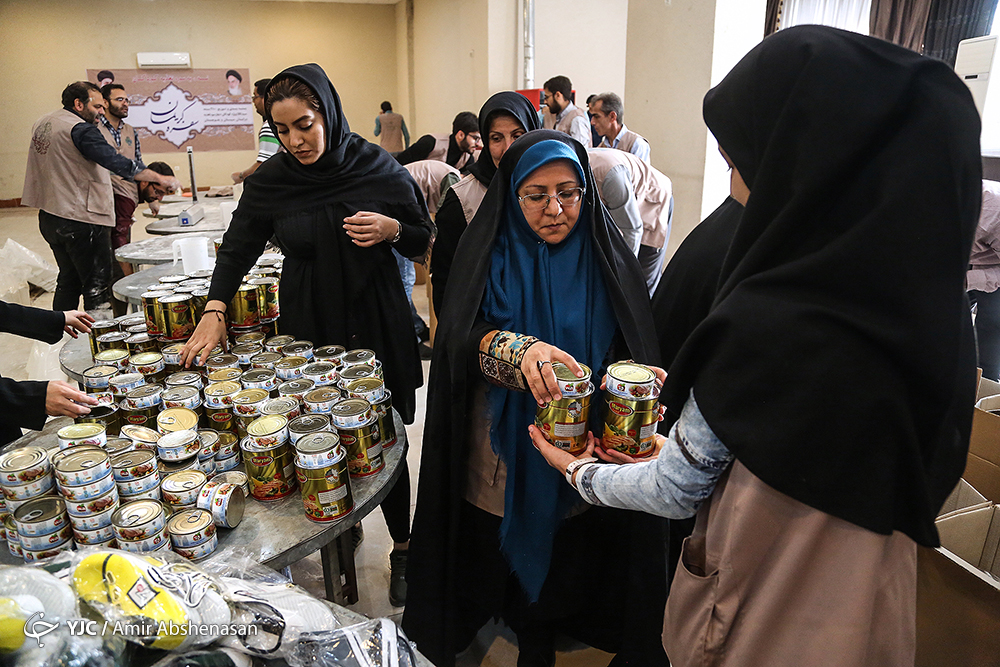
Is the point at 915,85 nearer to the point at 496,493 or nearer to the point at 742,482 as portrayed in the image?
the point at 742,482

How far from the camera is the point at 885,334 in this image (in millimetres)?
692

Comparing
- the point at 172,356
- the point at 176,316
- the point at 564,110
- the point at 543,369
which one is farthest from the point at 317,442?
the point at 564,110

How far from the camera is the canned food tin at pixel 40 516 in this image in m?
1.07

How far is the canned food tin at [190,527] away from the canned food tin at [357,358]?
607 millimetres

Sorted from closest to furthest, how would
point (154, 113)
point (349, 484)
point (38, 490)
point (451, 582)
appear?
1. point (38, 490)
2. point (349, 484)
3. point (451, 582)
4. point (154, 113)

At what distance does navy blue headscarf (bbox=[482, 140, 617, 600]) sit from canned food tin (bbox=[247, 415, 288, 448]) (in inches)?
20.9

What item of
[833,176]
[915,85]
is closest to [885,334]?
[833,176]

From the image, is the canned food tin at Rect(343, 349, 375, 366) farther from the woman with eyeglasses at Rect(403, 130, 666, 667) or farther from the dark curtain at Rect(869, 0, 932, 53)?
the dark curtain at Rect(869, 0, 932, 53)

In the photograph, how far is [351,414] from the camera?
137cm

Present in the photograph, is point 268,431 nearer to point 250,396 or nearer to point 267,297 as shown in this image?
point 250,396

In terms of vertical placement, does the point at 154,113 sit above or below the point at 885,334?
above

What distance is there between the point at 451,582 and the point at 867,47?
1.52m

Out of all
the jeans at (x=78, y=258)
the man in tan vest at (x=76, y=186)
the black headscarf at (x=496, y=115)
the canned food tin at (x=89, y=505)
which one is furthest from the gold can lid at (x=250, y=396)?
the jeans at (x=78, y=258)

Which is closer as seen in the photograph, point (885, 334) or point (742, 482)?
point (885, 334)
